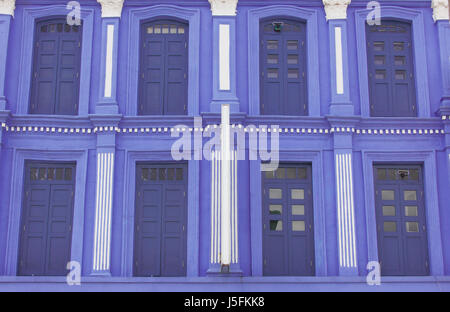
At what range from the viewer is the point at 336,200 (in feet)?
43.7

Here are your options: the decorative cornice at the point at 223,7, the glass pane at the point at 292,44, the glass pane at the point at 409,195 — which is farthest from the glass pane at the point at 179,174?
the glass pane at the point at 409,195

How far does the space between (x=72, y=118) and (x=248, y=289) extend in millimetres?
4543

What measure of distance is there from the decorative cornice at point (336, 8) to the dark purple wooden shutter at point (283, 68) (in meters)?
0.55

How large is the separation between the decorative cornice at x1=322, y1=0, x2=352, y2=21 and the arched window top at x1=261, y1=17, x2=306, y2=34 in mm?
A: 532

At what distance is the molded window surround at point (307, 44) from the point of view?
1394 cm

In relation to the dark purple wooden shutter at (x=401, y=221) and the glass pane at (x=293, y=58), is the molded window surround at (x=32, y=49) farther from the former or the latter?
the dark purple wooden shutter at (x=401, y=221)

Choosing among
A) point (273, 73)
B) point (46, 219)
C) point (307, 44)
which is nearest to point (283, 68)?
point (273, 73)

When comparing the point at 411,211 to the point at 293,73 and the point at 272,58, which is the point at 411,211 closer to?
the point at 293,73

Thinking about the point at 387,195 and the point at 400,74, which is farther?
the point at 400,74

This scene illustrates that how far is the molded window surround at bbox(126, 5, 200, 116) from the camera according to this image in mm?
13883

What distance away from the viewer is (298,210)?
44.3 ft

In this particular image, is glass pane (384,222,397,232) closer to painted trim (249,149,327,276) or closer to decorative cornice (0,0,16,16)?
painted trim (249,149,327,276)

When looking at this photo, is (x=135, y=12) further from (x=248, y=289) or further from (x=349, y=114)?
(x=248, y=289)

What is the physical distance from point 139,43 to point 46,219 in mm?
3826
